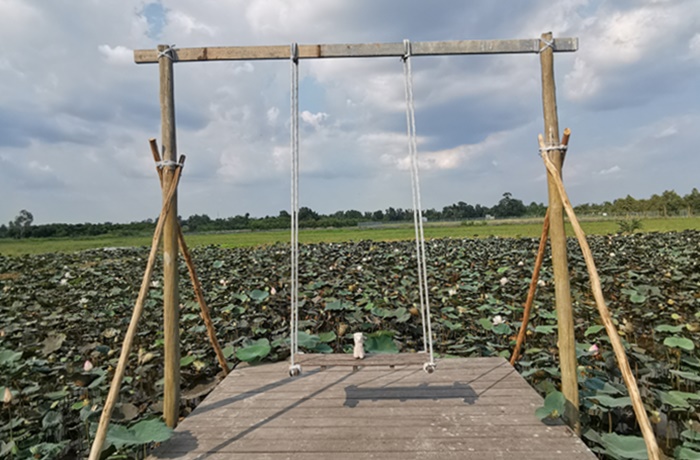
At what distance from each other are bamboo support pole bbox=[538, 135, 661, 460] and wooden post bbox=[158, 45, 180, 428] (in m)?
1.92

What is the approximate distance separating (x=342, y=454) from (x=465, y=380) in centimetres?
104

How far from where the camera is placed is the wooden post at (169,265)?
2.11 metres

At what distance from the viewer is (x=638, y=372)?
282 centimetres

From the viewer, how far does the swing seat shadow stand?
7.08 feet

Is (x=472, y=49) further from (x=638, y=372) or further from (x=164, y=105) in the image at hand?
(x=638, y=372)

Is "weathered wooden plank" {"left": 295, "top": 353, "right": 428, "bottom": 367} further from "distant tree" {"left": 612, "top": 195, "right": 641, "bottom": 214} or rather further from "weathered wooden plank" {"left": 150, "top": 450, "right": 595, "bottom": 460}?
"distant tree" {"left": 612, "top": 195, "right": 641, "bottom": 214}

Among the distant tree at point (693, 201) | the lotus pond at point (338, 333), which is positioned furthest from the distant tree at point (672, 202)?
the lotus pond at point (338, 333)

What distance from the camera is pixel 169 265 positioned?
A: 217 cm

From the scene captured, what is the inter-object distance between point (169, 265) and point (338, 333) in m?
2.13

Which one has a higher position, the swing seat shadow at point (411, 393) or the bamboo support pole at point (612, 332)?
the bamboo support pole at point (612, 332)

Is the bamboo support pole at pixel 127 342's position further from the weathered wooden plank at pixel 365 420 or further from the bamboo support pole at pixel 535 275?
the bamboo support pole at pixel 535 275

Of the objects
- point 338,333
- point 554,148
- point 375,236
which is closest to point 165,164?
point 554,148

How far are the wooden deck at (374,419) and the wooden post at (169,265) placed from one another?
0.17 meters

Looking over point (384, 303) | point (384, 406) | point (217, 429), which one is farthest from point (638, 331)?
point (217, 429)
